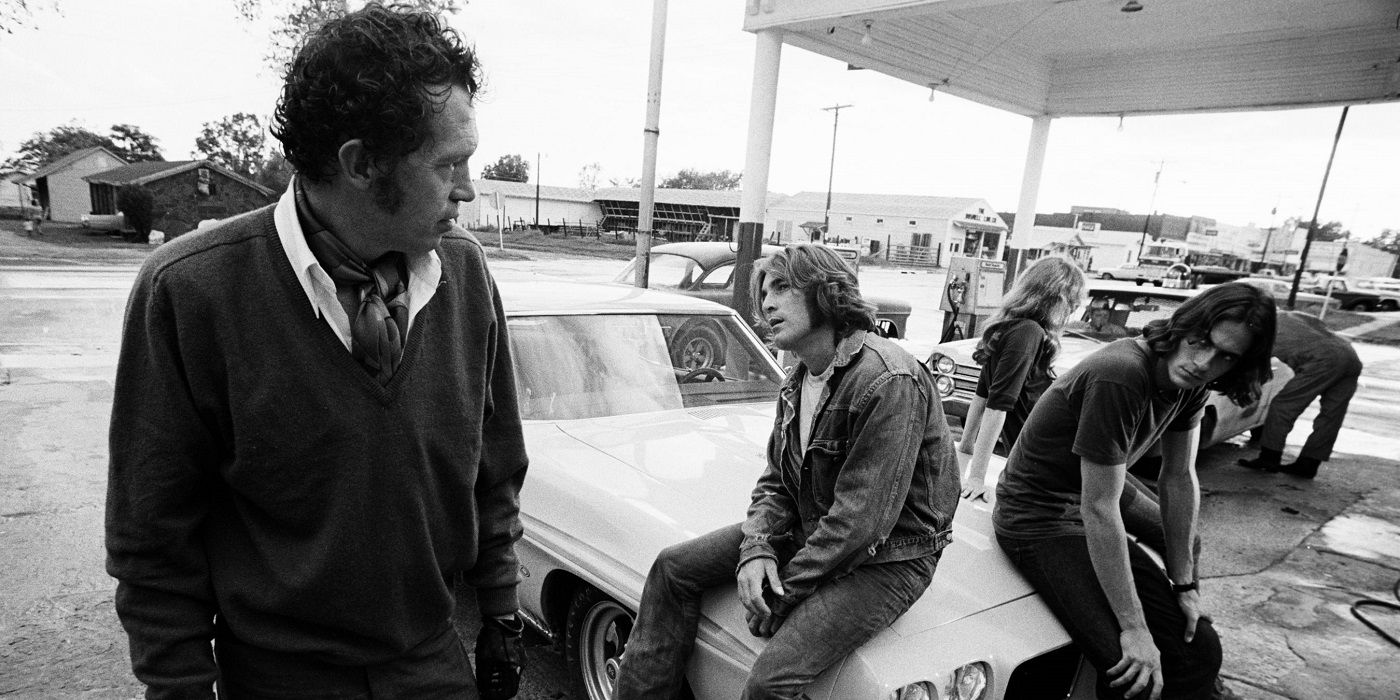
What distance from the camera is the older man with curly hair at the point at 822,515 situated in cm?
200

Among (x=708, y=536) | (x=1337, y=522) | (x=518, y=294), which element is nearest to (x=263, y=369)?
(x=708, y=536)

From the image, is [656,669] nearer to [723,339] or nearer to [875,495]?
[875,495]

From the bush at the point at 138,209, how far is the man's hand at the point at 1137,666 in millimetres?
38009

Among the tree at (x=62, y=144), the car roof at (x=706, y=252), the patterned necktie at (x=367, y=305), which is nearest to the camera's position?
the patterned necktie at (x=367, y=305)

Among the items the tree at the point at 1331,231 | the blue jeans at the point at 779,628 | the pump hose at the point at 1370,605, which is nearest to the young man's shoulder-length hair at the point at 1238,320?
the blue jeans at the point at 779,628

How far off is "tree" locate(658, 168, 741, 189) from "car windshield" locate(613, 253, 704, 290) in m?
93.5

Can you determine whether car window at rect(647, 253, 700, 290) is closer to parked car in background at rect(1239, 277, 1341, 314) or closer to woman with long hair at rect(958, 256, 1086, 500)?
woman with long hair at rect(958, 256, 1086, 500)

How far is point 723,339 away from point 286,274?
2927 mm

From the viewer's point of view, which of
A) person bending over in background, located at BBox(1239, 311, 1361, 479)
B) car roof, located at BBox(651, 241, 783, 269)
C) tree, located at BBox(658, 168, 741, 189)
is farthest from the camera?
tree, located at BBox(658, 168, 741, 189)

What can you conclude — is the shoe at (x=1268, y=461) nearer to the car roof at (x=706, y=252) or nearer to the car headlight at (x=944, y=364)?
the car headlight at (x=944, y=364)

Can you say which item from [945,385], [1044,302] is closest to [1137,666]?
A: [1044,302]

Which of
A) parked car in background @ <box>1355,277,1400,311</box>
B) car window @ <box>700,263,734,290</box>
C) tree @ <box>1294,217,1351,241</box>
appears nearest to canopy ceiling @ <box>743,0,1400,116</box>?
car window @ <box>700,263,734,290</box>

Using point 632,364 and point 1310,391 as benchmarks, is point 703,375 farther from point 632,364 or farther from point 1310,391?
point 1310,391

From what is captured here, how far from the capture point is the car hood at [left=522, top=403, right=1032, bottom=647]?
2279 millimetres
